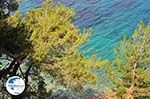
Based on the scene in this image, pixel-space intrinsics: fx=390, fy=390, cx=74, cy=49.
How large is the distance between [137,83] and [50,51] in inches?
290

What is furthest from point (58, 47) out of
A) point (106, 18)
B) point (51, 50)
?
point (106, 18)

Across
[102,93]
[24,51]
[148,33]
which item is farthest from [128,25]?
[24,51]

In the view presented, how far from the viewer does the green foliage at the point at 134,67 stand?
29.4 metres

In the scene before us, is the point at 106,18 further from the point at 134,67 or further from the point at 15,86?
the point at 15,86

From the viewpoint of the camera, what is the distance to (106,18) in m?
69.9

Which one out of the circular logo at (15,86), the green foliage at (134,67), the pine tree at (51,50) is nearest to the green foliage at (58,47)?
the pine tree at (51,50)

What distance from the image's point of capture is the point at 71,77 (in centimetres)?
2847

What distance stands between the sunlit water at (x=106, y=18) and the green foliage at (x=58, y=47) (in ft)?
72.9

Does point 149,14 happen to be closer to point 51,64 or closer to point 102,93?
point 102,93

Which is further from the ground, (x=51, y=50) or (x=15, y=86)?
(x=51, y=50)

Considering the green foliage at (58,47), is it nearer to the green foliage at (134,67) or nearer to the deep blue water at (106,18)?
the green foliage at (134,67)

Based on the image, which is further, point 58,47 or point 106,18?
point 106,18

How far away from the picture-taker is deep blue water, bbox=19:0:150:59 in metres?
56.6

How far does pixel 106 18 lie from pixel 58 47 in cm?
4236
